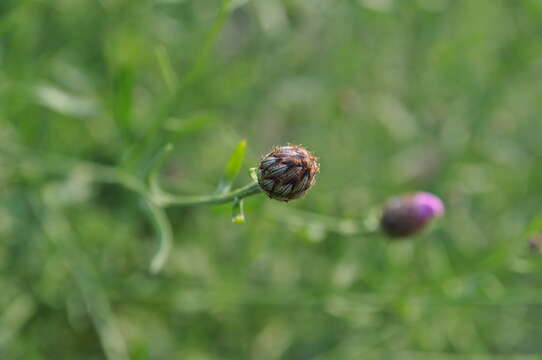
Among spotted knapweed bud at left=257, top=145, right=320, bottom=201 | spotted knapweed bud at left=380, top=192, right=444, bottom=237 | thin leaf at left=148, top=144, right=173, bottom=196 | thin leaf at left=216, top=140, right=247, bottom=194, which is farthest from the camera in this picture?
spotted knapweed bud at left=380, top=192, right=444, bottom=237

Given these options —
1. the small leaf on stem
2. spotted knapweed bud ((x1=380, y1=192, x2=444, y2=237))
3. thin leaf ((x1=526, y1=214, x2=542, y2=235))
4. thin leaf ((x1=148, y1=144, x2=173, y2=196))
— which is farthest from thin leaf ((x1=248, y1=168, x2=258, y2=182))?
thin leaf ((x1=526, y1=214, x2=542, y2=235))

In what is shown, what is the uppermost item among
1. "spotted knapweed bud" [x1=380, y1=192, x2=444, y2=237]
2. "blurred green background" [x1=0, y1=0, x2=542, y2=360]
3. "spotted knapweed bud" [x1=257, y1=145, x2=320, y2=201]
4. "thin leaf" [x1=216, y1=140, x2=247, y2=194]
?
"blurred green background" [x1=0, y1=0, x2=542, y2=360]

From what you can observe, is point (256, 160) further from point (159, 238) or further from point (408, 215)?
point (159, 238)

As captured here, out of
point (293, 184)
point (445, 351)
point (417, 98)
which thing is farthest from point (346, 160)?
point (293, 184)

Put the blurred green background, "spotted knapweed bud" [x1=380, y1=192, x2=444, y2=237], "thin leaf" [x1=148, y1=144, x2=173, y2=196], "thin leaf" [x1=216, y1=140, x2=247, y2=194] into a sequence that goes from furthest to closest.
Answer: the blurred green background → "spotted knapweed bud" [x1=380, y1=192, x2=444, y2=237] → "thin leaf" [x1=148, y1=144, x2=173, y2=196] → "thin leaf" [x1=216, y1=140, x2=247, y2=194]

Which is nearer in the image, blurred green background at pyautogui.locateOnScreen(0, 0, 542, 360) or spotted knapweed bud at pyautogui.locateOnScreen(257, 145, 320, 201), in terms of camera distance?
spotted knapweed bud at pyautogui.locateOnScreen(257, 145, 320, 201)

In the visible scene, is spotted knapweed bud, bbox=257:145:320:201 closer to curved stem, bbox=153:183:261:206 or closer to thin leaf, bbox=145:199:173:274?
curved stem, bbox=153:183:261:206
